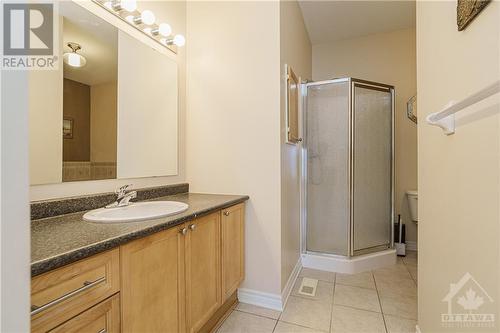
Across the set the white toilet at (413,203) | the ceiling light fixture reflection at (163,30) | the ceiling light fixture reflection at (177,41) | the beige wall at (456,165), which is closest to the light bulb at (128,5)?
the ceiling light fixture reflection at (163,30)

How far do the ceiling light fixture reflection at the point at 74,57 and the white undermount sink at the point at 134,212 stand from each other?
2.47 ft

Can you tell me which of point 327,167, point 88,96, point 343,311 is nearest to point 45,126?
point 88,96

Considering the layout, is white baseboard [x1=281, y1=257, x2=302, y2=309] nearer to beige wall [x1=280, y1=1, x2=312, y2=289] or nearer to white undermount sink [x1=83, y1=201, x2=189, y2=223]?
beige wall [x1=280, y1=1, x2=312, y2=289]

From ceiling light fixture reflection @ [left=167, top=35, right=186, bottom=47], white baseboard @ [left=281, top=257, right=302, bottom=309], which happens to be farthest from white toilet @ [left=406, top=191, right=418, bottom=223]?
ceiling light fixture reflection @ [left=167, top=35, right=186, bottom=47]

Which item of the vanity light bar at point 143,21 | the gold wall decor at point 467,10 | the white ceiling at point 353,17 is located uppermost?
the white ceiling at point 353,17

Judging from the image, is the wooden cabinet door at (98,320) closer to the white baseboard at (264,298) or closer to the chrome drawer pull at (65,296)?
the chrome drawer pull at (65,296)

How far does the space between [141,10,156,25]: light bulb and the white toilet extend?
297 centimetres

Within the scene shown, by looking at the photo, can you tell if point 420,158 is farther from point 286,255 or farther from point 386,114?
point 386,114

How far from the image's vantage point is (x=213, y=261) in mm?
1418

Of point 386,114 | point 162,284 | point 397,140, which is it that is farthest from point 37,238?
point 397,140

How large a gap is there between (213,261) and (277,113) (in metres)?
1.08

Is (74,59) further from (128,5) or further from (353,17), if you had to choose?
(353,17)

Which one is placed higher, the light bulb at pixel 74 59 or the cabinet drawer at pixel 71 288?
the light bulb at pixel 74 59

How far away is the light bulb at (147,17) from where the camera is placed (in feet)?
5.00
